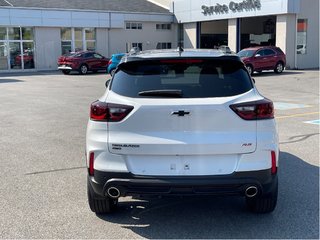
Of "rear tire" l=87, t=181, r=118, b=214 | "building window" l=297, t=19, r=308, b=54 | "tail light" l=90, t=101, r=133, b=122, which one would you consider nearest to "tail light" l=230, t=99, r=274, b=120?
"tail light" l=90, t=101, r=133, b=122

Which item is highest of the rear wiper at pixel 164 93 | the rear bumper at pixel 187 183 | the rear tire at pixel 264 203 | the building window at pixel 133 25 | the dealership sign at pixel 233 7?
the dealership sign at pixel 233 7

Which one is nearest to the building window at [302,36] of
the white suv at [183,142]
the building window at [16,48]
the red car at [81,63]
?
the red car at [81,63]

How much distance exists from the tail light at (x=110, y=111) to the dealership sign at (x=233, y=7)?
1146 inches

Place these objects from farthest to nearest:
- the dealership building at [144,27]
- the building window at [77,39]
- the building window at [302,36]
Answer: the building window at [77,39] → the dealership building at [144,27] → the building window at [302,36]

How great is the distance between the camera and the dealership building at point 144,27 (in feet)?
100

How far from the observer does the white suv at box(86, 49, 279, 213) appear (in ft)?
13.0

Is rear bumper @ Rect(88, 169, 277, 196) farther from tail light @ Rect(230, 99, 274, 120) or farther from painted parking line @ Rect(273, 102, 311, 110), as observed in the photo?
painted parking line @ Rect(273, 102, 311, 110)

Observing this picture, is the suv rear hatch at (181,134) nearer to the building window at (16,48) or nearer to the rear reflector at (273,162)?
the rear reflector at (273,162)

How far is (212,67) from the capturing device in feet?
14.5

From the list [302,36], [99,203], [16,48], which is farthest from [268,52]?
[99,203]

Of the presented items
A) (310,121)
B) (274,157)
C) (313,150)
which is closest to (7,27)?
(310,121)

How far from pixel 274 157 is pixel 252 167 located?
0.28 m

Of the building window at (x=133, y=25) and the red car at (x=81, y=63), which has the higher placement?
the building window at (x=133, y=25)

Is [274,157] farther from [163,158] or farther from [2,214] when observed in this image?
[2,214]
